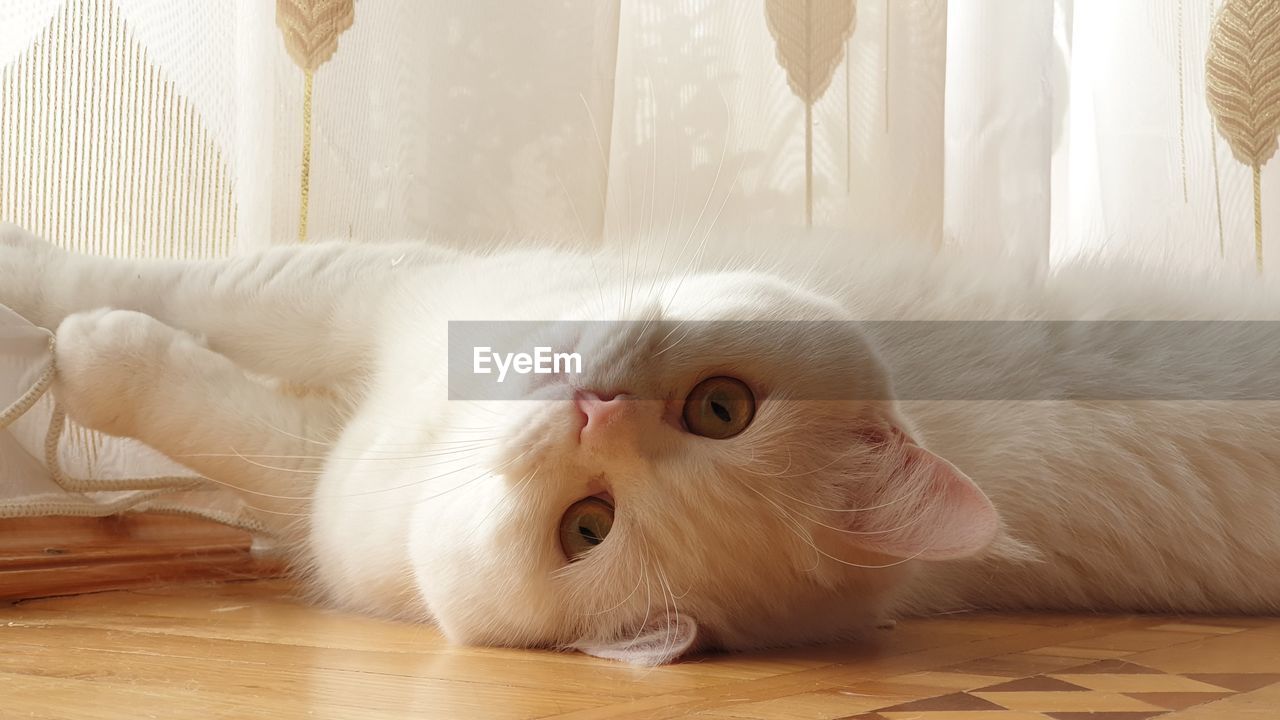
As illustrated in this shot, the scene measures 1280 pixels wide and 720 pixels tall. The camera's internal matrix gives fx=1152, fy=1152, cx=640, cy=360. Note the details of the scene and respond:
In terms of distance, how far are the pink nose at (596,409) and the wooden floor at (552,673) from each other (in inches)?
7.1

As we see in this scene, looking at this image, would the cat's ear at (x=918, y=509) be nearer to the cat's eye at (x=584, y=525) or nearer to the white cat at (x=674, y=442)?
the white cat at (x=674, y=442)

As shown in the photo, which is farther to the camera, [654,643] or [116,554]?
[116,554]

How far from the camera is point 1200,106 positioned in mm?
1641

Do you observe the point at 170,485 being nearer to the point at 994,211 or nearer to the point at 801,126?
the point at 801,126

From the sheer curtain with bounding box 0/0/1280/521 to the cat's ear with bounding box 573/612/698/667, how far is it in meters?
0.47

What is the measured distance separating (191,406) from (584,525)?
46cm

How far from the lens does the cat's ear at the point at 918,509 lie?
852 millimetres

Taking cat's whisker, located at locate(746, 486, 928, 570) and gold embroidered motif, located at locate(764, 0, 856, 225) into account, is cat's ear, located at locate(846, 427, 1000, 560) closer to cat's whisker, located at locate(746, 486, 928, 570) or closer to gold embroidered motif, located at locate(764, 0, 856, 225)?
cat's whisker, located at locate(746, 486, 928, 570)

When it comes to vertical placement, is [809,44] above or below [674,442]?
above

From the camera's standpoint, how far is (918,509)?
2.90ft

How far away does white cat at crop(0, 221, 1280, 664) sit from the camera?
899 mm

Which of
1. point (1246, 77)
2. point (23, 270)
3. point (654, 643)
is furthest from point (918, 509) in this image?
point (1246, 77)

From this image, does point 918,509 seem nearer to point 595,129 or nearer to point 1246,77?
point 595,129

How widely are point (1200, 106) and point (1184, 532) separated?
0.76 meters
